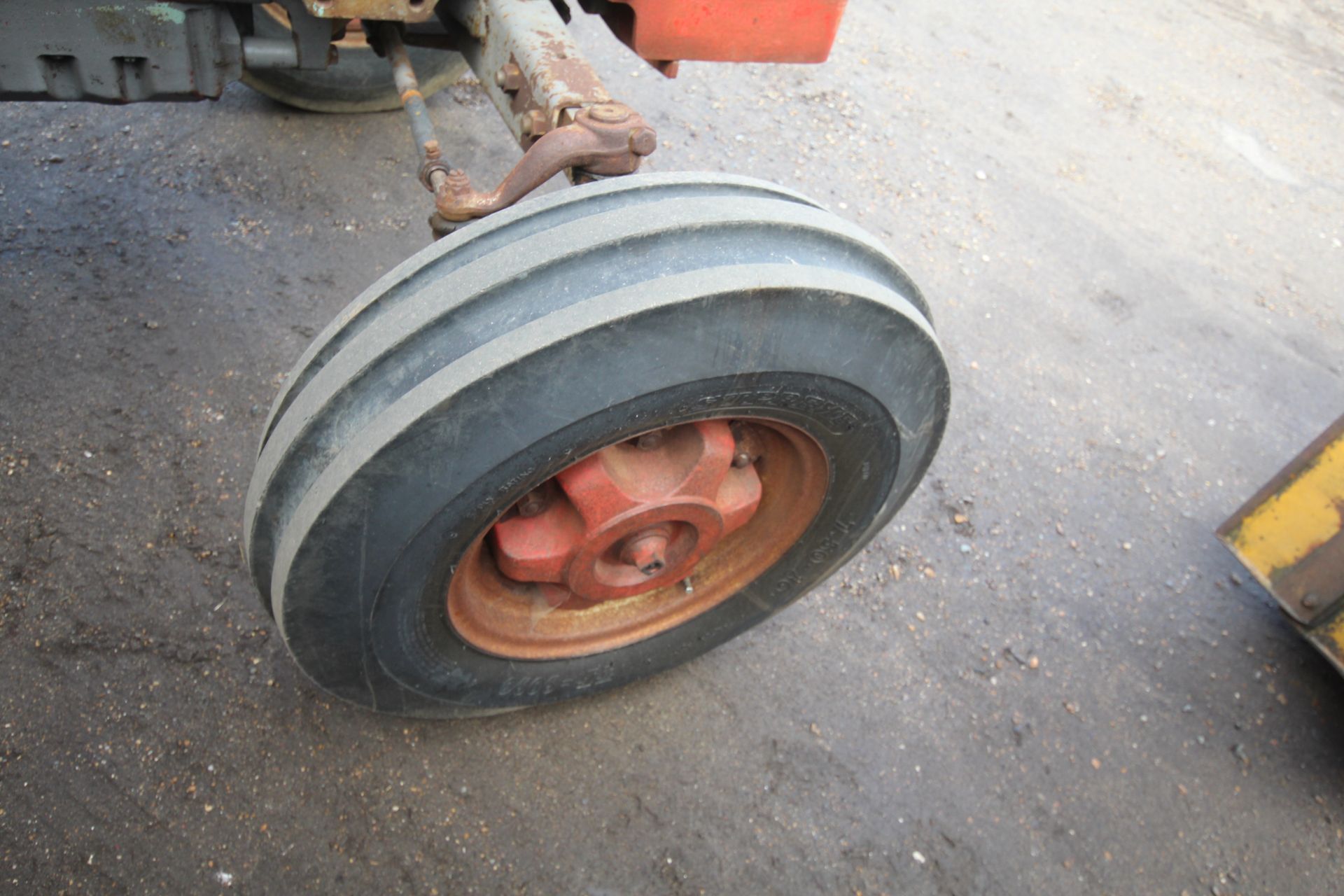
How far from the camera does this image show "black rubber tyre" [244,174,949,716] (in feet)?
3.98

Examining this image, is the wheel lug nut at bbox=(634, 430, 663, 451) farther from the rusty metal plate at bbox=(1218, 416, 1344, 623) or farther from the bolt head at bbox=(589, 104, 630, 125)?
the rusty metal plate at bbox=(1218, 416, 1344, 623)

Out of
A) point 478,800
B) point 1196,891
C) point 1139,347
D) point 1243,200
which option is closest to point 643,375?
point 478,800

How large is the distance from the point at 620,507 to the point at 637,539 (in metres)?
0.15

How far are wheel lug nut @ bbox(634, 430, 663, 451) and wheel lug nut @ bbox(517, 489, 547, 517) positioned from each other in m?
0.19

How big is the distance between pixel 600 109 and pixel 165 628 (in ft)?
4.68

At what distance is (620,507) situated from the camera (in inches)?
62.0

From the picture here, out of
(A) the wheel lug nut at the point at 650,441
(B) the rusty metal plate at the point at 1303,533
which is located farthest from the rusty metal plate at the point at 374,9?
(B) the rusty metal plate at the point at 1303,533

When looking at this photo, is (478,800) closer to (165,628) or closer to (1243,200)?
(165,628)

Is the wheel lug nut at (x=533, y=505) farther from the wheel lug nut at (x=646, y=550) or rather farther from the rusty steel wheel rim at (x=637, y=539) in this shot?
the wheel lug nut at (x=646, y=550)

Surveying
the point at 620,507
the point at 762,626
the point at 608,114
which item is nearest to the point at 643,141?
the point at 608,114

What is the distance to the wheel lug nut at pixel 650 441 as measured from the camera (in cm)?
162

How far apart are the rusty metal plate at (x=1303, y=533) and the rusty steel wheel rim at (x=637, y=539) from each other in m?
1.39

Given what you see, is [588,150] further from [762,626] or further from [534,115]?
[762,626]

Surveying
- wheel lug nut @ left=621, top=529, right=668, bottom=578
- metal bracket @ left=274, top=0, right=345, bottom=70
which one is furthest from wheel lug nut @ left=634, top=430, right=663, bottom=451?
metal bracket @ left=274, top=0, right=345, bottom=70
